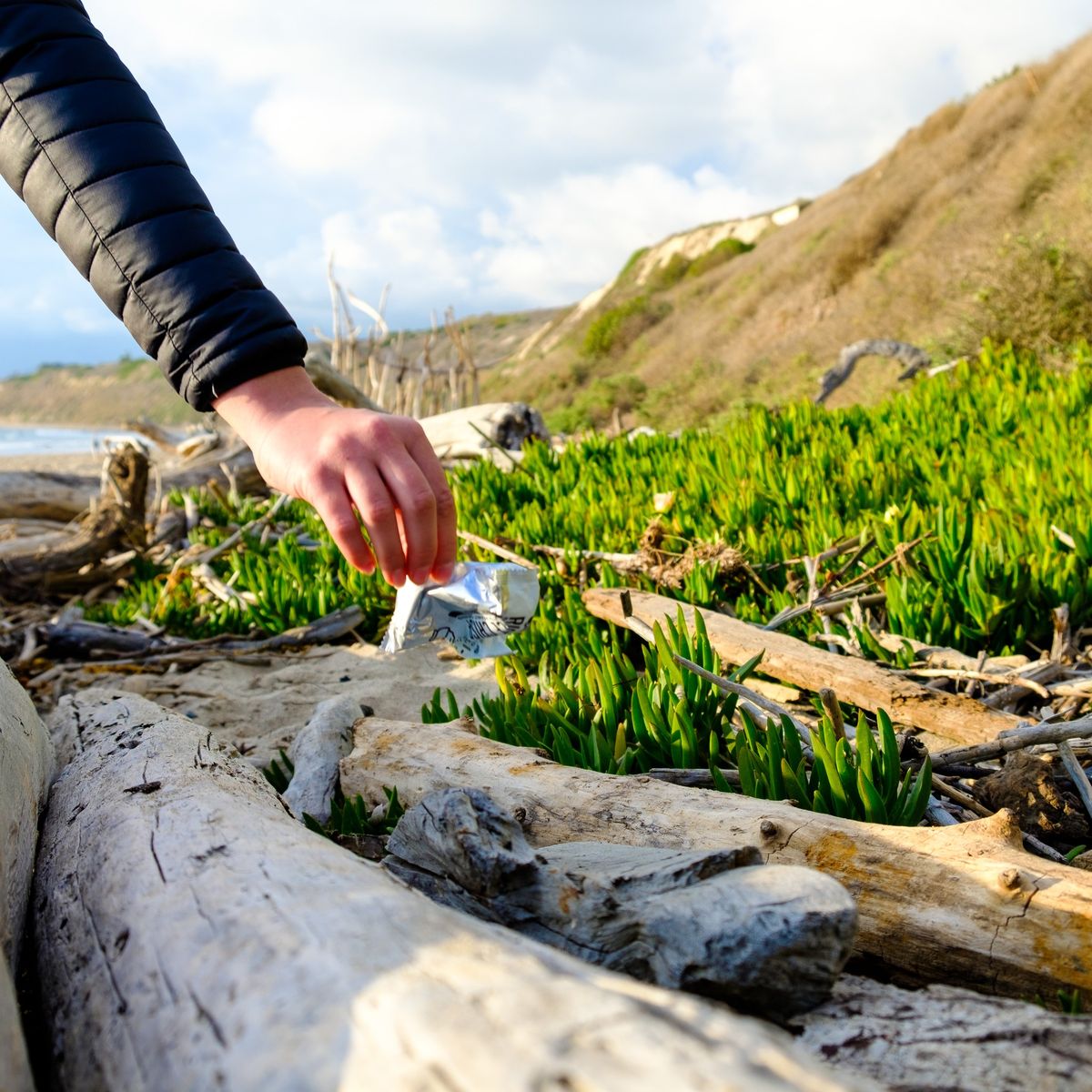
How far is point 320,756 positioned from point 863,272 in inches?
1248

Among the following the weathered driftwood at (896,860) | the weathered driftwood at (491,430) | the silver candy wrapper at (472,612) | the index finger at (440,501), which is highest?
the weathered driftwood at (491,430)

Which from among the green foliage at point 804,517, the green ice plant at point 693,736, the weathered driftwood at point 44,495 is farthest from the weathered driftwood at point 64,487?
the green ice plant at point 693,736

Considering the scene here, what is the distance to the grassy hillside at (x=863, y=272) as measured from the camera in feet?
80.8

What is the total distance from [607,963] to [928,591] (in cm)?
251

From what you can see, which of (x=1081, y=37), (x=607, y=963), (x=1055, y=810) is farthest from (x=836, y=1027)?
(x=1081, y=37)

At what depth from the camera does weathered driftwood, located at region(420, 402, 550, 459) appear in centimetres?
894

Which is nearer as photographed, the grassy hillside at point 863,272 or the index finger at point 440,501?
the index finger at point 440,501

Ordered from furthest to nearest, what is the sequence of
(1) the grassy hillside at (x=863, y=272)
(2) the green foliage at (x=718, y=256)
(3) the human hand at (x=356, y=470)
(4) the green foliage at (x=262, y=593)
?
(2) the green foliage at (x=718, y=256) → (1) the grassy hillside at (x=863, y=272) → (4) the green foliage at (x=262, y=593) → (3) the human hand at (x=356, y=470)

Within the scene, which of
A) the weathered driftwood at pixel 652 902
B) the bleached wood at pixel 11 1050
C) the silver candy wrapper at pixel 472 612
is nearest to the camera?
the bleached wood at pixel 11 1050

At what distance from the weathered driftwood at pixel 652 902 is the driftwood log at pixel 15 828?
64 cm

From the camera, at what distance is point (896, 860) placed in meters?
1.74

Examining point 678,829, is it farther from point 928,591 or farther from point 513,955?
point 928,591

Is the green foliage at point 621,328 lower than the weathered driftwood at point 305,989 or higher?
higher

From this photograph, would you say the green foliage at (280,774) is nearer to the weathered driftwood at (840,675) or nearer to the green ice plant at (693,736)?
the green ice plant at (693,736)
